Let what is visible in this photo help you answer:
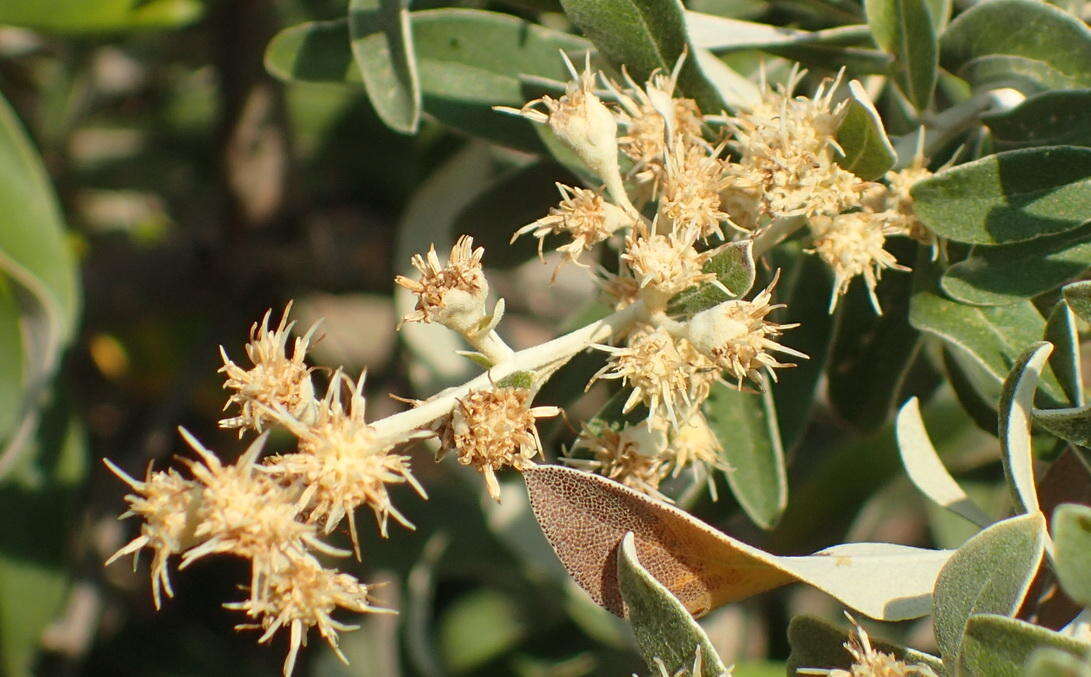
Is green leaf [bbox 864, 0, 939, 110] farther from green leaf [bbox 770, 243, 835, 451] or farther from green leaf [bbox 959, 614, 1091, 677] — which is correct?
green leaf [bbox 959, 614, 1091, 677]

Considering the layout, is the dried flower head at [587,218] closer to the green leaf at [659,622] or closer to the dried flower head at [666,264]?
the dried flower head at [666,264]

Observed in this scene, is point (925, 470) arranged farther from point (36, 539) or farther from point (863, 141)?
point (36, 539)

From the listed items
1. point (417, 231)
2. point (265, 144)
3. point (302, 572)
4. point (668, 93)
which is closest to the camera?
point (302, 572)

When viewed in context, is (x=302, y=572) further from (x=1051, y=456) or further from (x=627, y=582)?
(x=1051, y=456)

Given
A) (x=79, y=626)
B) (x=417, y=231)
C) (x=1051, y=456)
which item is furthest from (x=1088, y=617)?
(x=79, y=626)

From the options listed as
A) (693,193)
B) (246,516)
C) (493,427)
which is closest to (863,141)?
(693,193)
